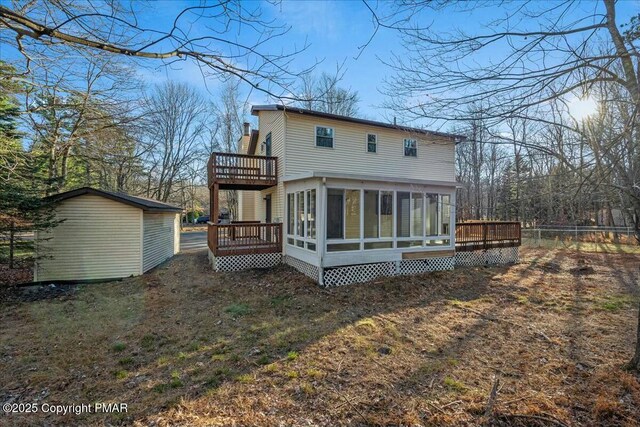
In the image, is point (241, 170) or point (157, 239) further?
point (157, 239)

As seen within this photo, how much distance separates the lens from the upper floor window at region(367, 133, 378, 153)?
13.2 meters

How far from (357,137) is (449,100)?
947 centimetres

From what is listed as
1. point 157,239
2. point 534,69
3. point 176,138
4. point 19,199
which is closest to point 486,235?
point 534,69

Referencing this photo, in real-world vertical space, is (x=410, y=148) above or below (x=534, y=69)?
above

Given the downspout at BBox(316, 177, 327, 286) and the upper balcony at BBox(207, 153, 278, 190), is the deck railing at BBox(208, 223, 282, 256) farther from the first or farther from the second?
the downspout at BBox(316, 177, 327, 286)

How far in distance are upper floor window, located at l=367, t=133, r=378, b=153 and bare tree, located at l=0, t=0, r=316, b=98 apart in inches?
396

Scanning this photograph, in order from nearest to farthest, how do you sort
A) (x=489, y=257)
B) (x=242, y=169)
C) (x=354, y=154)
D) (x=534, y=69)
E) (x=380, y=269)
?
(x=534, y=69) < (x=380, y=269) < (x=242, y=169) < (x=489, y=257) < (x=354, y=154)

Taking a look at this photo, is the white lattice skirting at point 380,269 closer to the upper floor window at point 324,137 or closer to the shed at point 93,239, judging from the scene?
the upper floor window at point 324,137

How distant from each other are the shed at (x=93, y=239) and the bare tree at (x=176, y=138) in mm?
20663

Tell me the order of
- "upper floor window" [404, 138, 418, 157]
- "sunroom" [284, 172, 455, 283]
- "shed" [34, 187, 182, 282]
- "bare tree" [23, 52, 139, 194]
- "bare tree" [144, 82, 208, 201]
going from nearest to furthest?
1. "bare tree" [23, 52, 139, 194]
2. "sunroom" [284, 172, 455, 283]
3. "shed" [34, 187, 182, 282]
4. "upper floor window" [404, 138, 418, 157]
5. "bare tree" [144, 82, 208, 201]

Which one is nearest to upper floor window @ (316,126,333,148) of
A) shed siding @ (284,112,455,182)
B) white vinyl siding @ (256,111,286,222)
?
shed siding @ (284,112,455,182)

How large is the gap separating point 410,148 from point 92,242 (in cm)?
1338

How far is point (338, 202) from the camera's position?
866 cm

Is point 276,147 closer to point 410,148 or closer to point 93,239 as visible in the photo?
point 410,148
